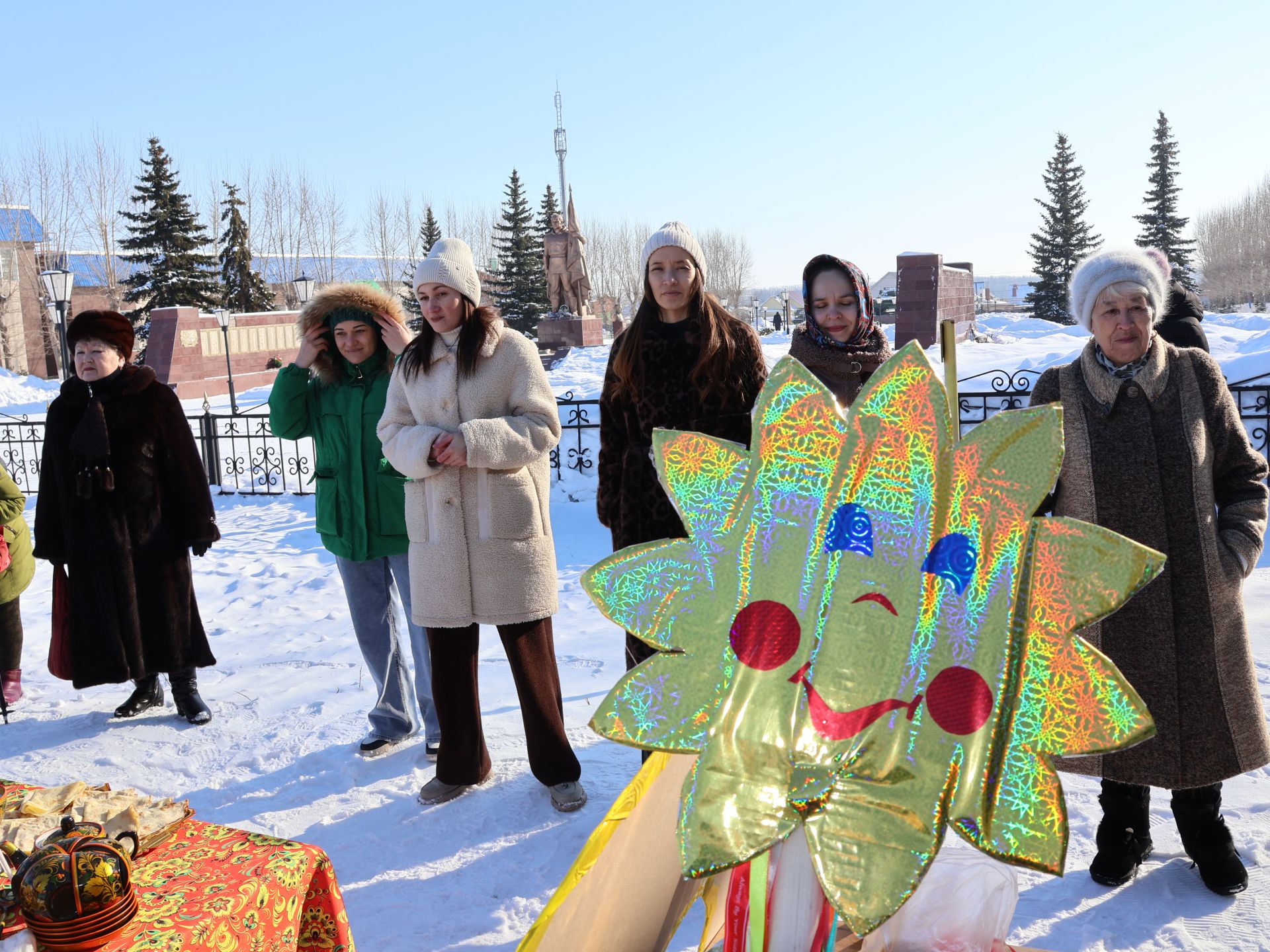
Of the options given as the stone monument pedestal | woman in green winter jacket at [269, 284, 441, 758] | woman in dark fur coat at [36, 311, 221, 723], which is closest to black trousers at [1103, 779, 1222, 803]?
woman in green winter jacket at [269, 284, 441, 758]

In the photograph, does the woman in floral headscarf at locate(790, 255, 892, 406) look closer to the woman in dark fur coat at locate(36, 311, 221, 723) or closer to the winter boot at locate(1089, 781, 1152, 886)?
the winter boot at locate(1089, 781, 1152, 886)

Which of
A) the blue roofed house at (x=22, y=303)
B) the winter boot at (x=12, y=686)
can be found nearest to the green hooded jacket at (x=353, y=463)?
the winter boot at (x=12, y=686)

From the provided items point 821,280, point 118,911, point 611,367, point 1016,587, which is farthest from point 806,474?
point 611,367

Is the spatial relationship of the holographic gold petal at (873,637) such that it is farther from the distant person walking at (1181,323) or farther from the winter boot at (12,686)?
the winter boot at (12,686)

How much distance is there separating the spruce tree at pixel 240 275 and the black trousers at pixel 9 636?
31325 millimetres

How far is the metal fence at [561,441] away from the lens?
27.4 feet

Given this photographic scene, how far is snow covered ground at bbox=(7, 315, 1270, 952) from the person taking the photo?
2.62m

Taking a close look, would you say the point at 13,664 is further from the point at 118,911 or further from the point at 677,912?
the point at 677,912

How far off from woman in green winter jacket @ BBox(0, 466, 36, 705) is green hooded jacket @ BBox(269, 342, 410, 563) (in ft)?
5.50

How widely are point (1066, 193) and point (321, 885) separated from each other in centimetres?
4091

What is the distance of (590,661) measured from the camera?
494cm

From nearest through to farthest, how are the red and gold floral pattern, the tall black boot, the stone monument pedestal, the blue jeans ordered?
the red and gold floral pattern, the blue jeans, the tall black boot, the stone monument pedestal

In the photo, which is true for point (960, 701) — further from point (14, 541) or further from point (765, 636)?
point (14, 541)

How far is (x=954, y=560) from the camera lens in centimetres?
109
